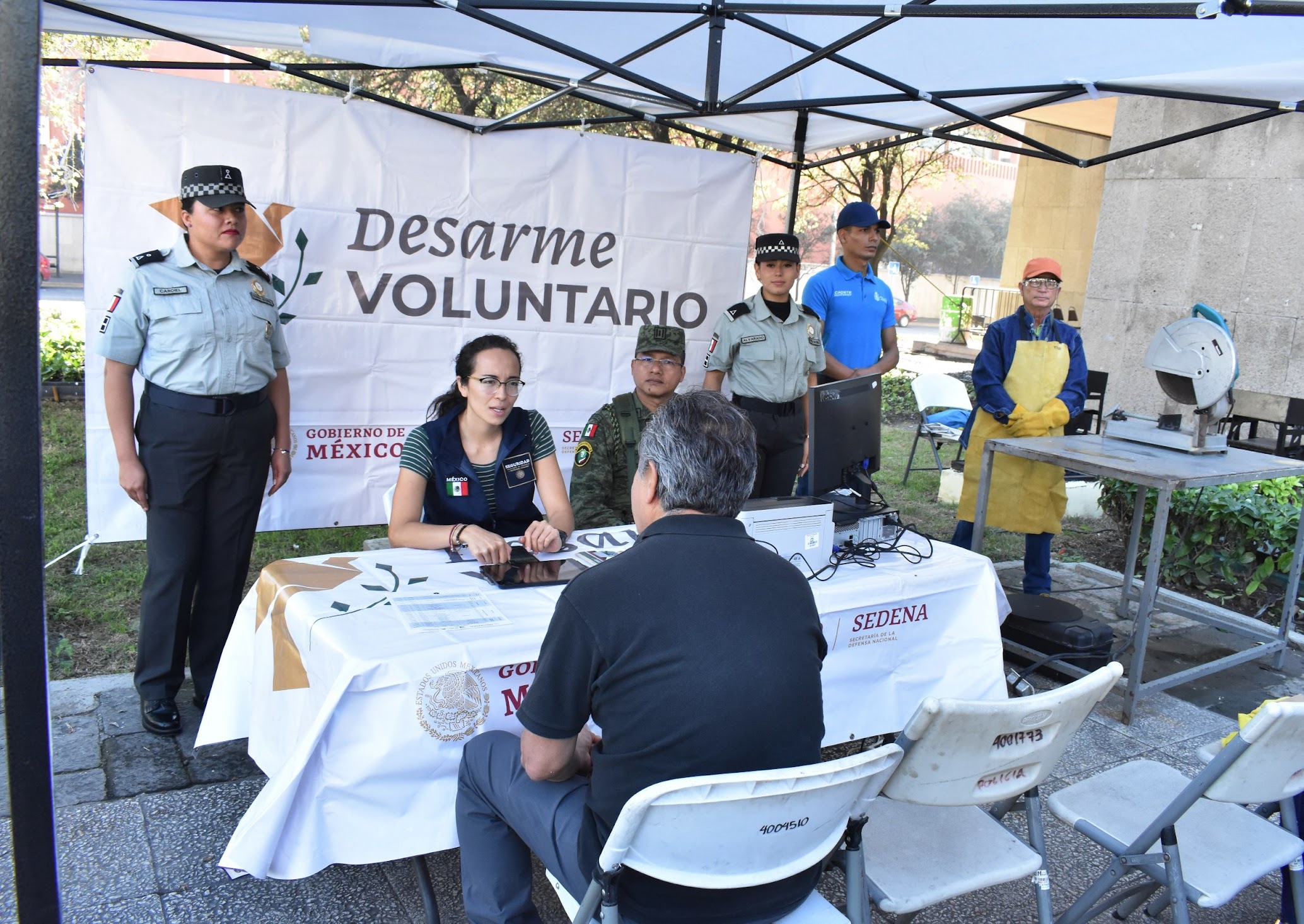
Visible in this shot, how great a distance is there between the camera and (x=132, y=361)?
9.64 feet

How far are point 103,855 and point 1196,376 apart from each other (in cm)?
414

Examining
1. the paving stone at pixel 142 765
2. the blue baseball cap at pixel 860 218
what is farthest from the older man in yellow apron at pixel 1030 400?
the paving stone at pixel 142 765

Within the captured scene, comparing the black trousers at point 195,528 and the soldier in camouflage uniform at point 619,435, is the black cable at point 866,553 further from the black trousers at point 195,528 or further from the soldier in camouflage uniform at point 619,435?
the black trousers at point 195,528

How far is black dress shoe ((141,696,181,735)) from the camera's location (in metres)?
2.97

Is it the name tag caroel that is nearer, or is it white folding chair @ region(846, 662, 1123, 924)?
white folding chair @ region(846, 662, 1123, 924)

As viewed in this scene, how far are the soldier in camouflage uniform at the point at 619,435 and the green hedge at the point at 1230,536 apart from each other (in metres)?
2.98

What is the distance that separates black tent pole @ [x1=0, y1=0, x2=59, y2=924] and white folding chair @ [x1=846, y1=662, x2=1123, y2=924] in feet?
4.28

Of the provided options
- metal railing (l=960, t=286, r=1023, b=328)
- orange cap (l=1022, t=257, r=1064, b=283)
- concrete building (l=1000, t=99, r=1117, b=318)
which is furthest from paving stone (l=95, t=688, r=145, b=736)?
metal railing (l=960, t=286, r=1023, b=328)

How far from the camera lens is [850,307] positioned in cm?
469

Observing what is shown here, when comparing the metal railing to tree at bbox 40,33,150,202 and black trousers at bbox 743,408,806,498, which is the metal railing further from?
tree at bbox 40,33,150,202

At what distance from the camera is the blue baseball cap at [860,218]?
4555 mm

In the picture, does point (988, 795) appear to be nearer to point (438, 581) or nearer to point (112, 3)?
point (438, 581)

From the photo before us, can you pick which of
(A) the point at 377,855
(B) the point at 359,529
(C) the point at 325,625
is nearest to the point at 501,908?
(A) the point at 377,855

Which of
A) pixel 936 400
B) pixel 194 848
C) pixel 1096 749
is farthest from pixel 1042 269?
pixel 194 848
